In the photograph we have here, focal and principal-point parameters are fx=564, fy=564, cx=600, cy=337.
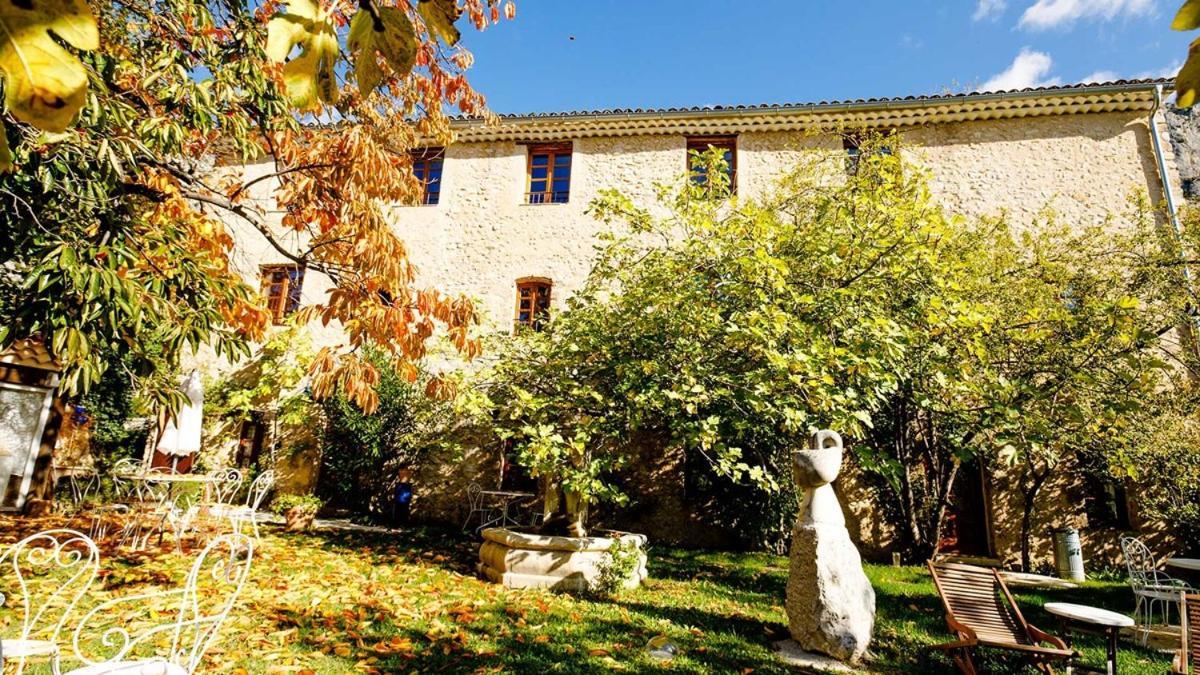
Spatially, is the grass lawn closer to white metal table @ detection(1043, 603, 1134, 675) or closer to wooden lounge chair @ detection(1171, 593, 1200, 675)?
white metal table @ detection(1043, 603, 1134, 675)

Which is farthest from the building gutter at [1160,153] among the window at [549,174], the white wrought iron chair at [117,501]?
the white wrought iron chair at [117,501]

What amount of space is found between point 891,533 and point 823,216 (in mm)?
6366

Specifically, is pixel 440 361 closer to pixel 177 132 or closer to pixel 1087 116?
pixel 177 132

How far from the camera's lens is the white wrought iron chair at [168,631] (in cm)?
258

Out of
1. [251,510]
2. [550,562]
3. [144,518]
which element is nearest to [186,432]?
[144,518]

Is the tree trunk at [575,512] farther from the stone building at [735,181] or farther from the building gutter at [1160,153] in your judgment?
the building gutter at [1160,153]

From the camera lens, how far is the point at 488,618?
548 centimetres

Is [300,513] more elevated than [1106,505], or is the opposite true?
[1106,505]

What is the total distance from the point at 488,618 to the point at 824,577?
3.16 m

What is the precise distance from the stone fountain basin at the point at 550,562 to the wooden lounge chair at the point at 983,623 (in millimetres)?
3289

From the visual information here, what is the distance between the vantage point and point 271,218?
13.6 m

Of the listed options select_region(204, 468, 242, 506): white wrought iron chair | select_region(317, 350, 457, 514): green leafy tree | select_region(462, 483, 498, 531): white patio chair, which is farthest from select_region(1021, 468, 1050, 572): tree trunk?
select_region(204, 468, 242, 506): white wrought iron chair

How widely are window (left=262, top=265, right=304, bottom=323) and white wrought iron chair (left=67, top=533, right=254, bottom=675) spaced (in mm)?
7676

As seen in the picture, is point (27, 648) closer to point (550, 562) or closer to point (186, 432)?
point (550, 562)
